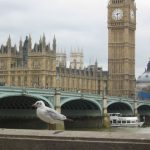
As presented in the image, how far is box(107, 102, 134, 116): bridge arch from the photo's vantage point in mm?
56428

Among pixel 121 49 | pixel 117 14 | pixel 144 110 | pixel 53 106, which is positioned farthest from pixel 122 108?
pixel 117 14

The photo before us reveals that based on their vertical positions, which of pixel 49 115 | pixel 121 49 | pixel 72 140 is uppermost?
pixel 121 49

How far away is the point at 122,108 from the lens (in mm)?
60250

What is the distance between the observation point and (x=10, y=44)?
229ft

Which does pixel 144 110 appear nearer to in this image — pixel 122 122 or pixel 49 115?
pixel 122 122

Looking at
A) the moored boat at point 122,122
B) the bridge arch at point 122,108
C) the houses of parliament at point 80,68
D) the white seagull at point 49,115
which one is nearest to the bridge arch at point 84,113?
the moored boat at point 122,122

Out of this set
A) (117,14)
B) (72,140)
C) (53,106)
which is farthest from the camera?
(117,14)

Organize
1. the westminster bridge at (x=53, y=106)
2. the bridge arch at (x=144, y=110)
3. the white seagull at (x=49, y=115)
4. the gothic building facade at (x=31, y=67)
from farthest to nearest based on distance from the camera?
the gothic building facade at (x=31, y=67) → the bridge arch at (x=144, y=110) → the westminster bridge at (x=53, y=106) → the white seagull at (x=49, y=115)

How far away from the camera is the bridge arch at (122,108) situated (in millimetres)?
56428

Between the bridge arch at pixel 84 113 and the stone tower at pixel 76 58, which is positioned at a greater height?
the stone tower at pixel 76 58

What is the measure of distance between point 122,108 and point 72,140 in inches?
2193

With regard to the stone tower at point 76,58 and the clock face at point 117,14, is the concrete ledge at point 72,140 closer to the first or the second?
the clock face at point 117,14

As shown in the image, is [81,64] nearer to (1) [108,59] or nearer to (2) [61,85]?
(1) [108,59]

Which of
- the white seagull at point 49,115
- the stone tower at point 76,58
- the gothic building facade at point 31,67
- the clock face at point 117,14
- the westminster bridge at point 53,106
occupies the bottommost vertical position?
the white seagull at point 49,115
